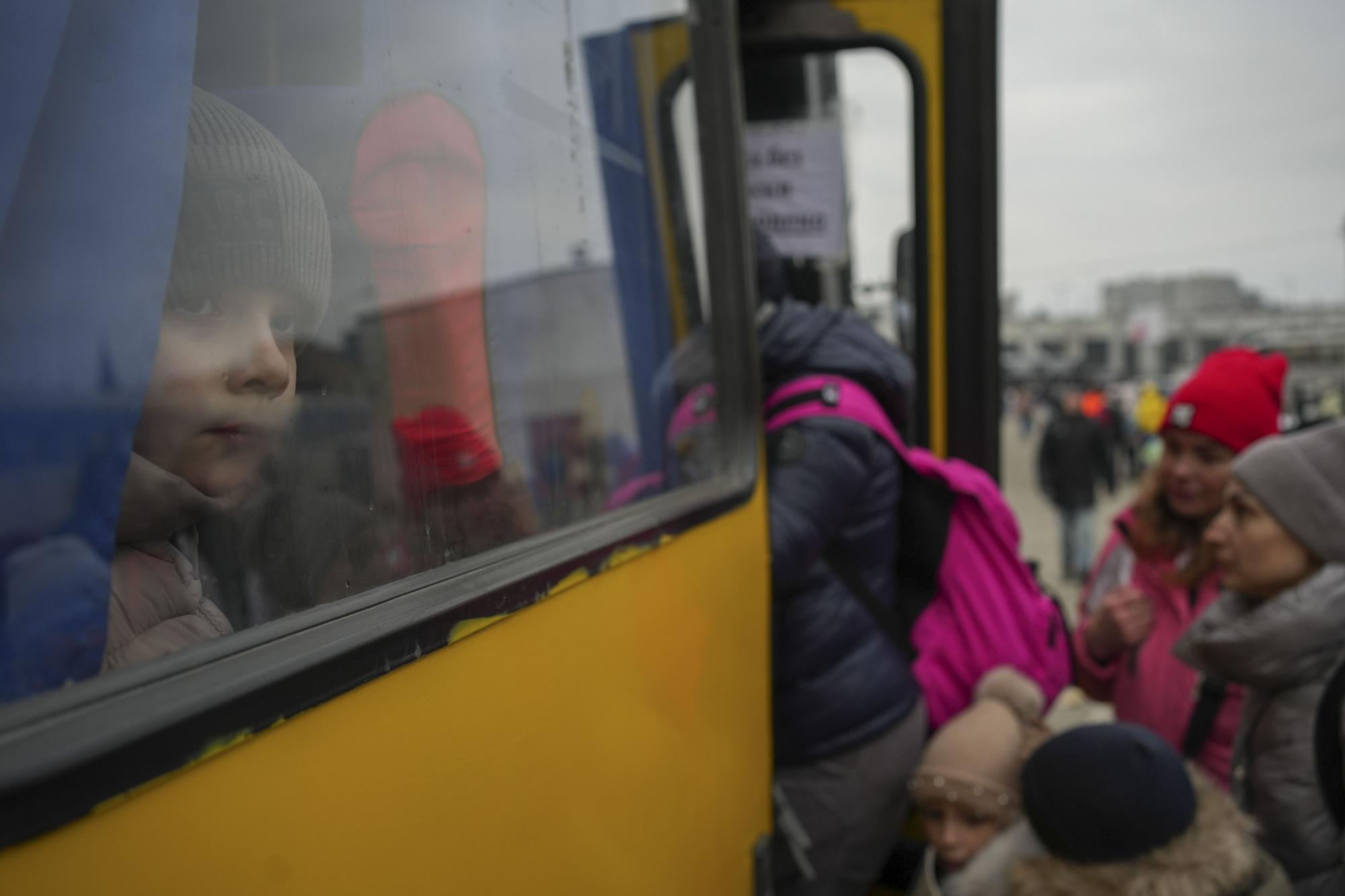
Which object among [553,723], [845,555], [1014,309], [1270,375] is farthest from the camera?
[1014,309]

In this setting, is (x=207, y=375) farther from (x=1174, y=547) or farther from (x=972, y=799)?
(x=1174, y=547)

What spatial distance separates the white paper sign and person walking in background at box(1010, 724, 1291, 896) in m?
1.61

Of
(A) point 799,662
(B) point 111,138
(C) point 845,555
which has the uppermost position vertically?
(B) point 111,138

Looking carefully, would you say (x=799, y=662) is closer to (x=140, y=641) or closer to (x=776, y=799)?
(x=776, y=799)

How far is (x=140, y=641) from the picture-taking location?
0.71m

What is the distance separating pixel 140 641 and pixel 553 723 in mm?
469

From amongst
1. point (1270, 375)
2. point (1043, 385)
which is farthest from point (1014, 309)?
point (1270, 375)

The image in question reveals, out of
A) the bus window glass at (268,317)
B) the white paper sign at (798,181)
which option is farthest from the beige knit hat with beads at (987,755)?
the white paper sign at (798,181)

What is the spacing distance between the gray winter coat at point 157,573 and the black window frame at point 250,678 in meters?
0.03

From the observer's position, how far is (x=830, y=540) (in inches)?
86.1

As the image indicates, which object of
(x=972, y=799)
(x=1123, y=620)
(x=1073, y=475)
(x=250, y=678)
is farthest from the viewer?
(x=1073, y=475)

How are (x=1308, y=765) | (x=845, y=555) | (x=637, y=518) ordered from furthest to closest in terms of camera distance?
1. (x=845, y=555)
2. (x=1308, y=765)
3. (x=637, y=518)

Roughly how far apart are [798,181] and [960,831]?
1.75 meters

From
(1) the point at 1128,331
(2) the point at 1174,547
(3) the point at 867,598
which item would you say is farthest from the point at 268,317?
(1) the point at 1128,331
